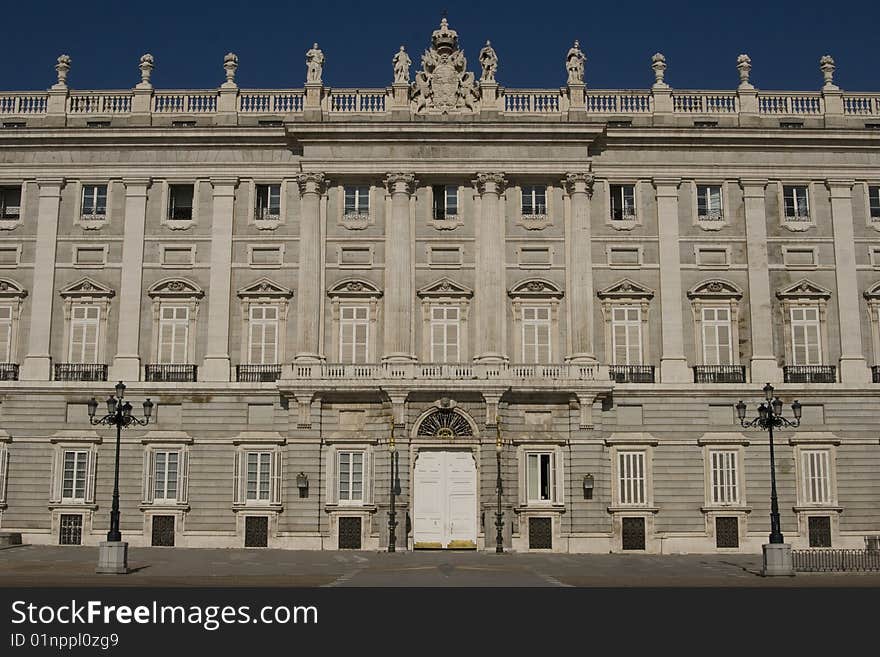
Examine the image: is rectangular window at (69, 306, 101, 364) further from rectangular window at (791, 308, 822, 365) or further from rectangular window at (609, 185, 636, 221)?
rectangular window at (791, 308, 822, 365)

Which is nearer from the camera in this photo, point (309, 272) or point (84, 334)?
point (309, 272)

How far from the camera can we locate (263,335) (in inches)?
1759

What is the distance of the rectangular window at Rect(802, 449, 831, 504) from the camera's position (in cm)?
4316

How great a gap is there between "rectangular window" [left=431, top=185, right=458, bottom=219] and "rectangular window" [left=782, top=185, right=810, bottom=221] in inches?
566

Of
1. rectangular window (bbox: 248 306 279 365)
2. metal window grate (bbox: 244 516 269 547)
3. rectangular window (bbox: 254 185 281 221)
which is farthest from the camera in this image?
rectangular window (bbox: 254 185 281 221)

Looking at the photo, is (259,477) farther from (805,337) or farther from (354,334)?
(805,337)

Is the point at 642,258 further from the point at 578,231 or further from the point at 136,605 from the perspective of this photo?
the point at 136,605

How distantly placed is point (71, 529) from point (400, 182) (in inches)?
783

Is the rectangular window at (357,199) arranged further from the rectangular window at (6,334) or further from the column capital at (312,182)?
A: the rectangular window at (6,334)

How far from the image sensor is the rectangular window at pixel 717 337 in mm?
44375

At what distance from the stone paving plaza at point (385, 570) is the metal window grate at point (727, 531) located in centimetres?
150

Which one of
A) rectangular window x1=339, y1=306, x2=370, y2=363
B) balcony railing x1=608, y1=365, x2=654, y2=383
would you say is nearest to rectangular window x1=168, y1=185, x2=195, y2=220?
rectangular window x1=339, y1=306, x2=370, y2=363


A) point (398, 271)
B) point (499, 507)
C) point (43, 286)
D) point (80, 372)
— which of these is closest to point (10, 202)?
point (43, 286)

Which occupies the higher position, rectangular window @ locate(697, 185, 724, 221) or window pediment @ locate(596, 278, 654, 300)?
rectangular window @ locate(697, 185, 724, 221)
